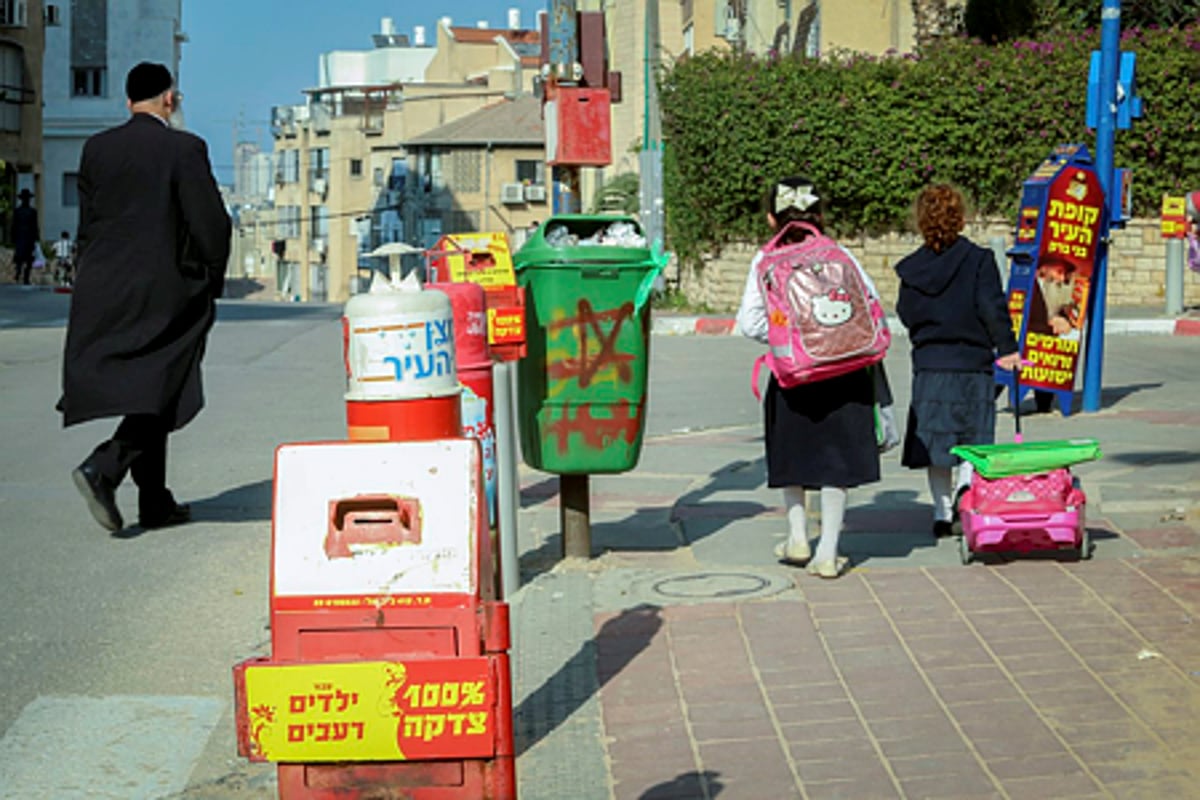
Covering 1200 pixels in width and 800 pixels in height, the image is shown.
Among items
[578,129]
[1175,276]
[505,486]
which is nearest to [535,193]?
[1175,276]

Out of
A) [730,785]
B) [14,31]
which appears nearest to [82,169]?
[730,785]

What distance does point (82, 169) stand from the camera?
8109 millimetres

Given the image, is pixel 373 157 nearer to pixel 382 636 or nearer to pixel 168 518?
pixel 168 518

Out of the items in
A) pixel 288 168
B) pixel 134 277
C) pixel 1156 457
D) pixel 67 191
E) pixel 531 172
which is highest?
pixel 288 168

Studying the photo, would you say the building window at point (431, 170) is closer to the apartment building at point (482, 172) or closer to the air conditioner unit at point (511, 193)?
the apartment building at point (482, 172)

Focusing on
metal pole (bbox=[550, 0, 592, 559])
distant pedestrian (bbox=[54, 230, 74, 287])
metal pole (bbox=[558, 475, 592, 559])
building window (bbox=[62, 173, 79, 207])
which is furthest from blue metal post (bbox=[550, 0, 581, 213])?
building window (bbox=[62, 173, 79, 207])

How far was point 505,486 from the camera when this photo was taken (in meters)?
7.28

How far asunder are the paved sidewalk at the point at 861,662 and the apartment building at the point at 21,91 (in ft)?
156

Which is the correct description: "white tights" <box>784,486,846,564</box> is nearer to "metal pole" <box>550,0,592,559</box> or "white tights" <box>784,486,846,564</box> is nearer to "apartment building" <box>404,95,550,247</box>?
"metal pole" <box>550,0,592,559</box>

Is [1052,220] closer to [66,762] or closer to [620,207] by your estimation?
[66,762]

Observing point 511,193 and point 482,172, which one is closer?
point 511,193

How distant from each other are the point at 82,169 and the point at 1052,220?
6.92 metres

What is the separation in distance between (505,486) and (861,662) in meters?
1.89

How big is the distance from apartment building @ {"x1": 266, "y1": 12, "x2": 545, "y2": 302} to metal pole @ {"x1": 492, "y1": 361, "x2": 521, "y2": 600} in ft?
221
